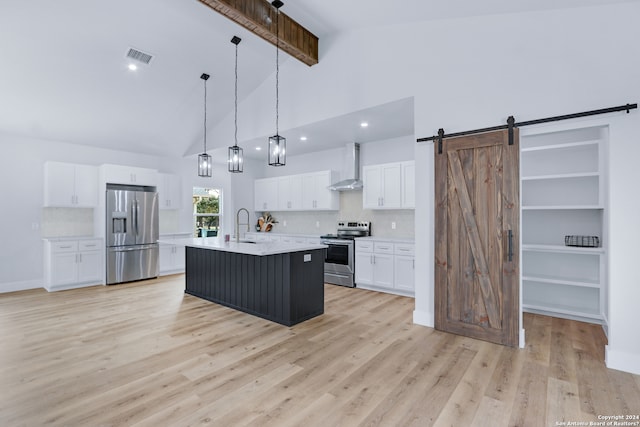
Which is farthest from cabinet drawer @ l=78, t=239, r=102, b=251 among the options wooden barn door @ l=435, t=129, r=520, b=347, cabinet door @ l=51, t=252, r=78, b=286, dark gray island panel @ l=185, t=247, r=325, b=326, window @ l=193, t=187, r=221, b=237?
wooden barn door @ l=435, t=129, r=520, b=347

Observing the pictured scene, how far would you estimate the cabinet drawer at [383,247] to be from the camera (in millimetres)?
5282

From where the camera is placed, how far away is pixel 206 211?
793 centimetres

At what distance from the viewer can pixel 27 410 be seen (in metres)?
2.14

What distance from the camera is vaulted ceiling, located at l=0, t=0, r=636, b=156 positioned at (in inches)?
145

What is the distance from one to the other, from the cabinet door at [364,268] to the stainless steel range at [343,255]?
10 centimetres

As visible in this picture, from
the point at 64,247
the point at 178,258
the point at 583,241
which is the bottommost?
the point at 178,258

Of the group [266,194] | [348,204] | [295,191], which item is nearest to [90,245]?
[266,194]

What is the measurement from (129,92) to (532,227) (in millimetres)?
6252

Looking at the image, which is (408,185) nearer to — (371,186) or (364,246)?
(371,186)

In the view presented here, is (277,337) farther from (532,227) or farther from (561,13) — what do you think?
(561,13)

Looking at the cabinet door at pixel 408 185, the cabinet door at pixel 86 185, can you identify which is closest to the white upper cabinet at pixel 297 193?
the cabinet door at pixel 408 185

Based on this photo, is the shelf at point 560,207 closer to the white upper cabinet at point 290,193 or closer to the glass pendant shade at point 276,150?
the glass pendant shade at point 276,150

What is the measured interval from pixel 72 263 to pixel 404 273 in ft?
18.4

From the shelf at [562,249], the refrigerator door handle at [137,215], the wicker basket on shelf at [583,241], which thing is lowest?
the shelf at [562,249]
